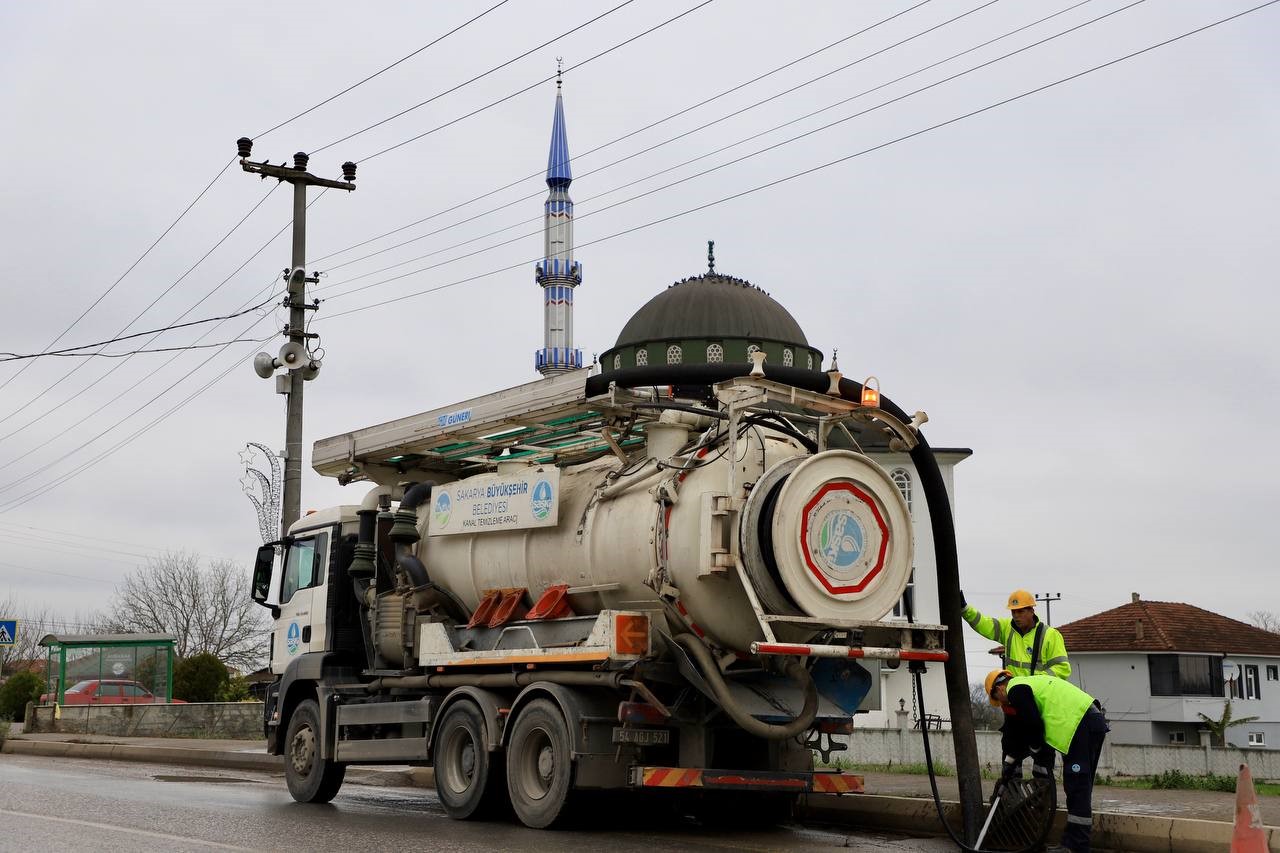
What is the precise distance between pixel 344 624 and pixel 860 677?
226 inches

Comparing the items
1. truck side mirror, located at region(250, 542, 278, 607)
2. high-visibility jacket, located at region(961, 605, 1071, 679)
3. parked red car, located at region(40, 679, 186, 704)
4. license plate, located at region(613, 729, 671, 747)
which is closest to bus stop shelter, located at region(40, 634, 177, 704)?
parked red car, located at region(40, 679, 186, 704)

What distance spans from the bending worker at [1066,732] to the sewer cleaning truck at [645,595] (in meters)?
1.47

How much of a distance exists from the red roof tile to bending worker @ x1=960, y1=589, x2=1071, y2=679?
46.3m

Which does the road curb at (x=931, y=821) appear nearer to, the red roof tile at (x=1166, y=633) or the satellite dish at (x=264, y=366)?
the satellite dish at (x=264, y=366)

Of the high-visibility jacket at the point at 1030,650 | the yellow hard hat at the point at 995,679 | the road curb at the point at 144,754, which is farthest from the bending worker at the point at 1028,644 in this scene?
the road curb at the point at 144,754

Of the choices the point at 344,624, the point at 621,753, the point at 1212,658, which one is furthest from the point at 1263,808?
the point at 1212,658

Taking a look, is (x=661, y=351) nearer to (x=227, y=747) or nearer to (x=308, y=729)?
(x=227, y=747)

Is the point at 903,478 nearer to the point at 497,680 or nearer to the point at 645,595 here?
the point at 497,680

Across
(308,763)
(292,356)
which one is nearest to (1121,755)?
(308,763)

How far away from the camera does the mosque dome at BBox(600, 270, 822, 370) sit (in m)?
50.0

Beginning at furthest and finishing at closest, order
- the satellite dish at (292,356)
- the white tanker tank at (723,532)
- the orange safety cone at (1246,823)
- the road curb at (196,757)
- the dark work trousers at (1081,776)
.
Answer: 1. the satellite dish at (292,356)
2. the road curb at (196,757)
3. the white tanker tank at (723,532)
4. the dark work trousers at (1081,776)
5. the orange safety cone at (1246,823)

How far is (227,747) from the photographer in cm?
2341

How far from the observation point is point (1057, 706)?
8.91 m

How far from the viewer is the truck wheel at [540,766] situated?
10828 mm
